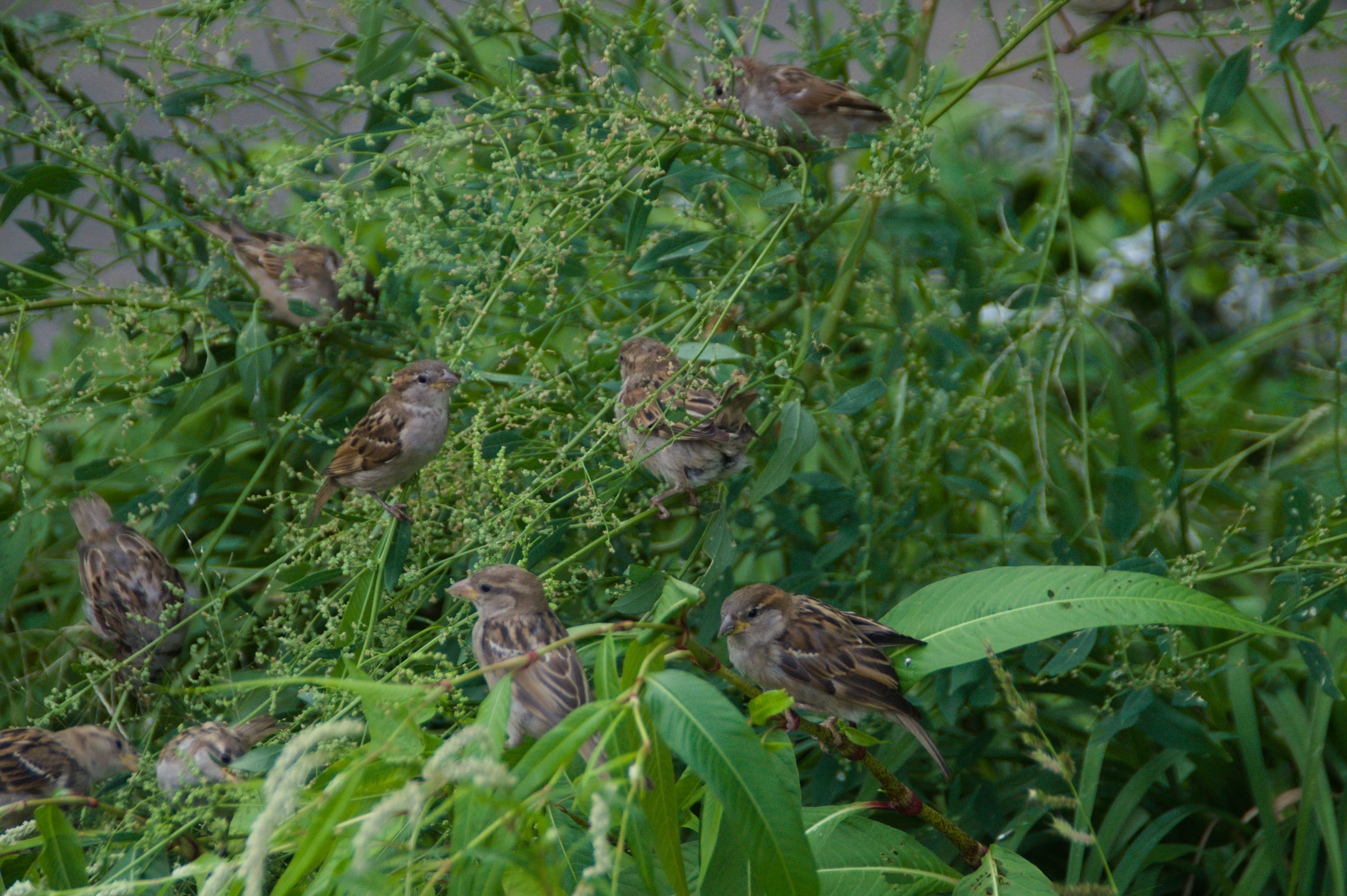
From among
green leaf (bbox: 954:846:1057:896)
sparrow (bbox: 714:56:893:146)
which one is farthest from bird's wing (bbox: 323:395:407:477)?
green leaf (bbox: 954:846:1057:896)

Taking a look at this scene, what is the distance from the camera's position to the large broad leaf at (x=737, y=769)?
79 centimetres

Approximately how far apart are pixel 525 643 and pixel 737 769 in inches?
33.6

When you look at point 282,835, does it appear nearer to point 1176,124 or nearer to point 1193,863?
point 1193,863

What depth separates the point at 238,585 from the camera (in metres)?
1.76

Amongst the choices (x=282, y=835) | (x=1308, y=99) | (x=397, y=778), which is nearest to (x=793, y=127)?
(x=1308, y=99)

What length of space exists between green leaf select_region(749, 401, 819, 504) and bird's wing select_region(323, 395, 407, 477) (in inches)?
34.4

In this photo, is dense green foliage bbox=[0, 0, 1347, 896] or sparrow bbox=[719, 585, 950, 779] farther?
sparrow bbox=[719, 585, 950, 779]

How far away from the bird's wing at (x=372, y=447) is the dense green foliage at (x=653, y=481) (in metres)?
0.10

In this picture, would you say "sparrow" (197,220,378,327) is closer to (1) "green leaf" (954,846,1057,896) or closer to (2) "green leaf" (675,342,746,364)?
(2) "green leaf" (675,342,746,364)

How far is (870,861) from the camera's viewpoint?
1351 mm

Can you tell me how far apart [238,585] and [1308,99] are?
7.40ft

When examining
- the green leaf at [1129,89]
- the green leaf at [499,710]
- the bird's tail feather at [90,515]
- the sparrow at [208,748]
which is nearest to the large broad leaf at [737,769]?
the green leaf at [499,710]

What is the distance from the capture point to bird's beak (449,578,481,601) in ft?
5.11

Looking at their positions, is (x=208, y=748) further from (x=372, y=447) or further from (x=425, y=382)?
(x=425, y=382)
